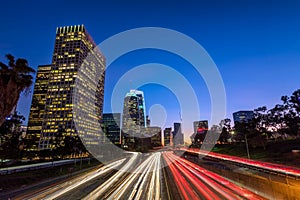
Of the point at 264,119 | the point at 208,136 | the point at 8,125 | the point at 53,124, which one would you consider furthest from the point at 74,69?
the point at 264,119

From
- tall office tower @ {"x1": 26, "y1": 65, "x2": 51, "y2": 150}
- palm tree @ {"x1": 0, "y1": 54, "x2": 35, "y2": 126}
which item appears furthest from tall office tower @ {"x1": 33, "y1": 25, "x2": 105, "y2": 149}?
palm tree @ {"x1": 0, "y1": 54, "x2": 35, "y2": 126}

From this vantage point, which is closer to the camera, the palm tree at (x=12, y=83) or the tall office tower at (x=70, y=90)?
the palm tree at (x=12, y=83)

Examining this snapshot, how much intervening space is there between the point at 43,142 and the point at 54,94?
1749 inches

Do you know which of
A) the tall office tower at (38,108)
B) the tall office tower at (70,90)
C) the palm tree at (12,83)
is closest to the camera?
the palm tree at (12,83)

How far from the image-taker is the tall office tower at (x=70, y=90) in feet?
495

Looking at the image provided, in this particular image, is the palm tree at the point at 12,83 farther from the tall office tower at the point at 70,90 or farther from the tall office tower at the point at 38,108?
the tall office tower at the point at 38,108

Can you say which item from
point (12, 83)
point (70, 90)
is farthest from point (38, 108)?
point (12, 83)

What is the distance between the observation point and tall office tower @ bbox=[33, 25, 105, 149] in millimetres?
150750

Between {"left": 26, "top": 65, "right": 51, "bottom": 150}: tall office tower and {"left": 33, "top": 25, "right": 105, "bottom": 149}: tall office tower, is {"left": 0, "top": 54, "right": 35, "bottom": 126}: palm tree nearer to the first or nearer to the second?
{"left": 33, "top": 25, "right": 105, "bottom": 149}: tall office tower

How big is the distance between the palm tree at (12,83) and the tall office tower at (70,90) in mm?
136289

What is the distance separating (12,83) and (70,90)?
155 metres

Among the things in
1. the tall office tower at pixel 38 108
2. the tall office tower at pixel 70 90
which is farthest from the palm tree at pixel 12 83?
the tall office tower at pixel 38 108

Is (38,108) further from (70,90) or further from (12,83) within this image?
(12,83)

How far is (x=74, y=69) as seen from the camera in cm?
16712
